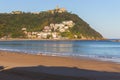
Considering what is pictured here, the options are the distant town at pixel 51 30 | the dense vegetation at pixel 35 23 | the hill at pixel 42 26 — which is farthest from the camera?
the distant town at pixel 51 30

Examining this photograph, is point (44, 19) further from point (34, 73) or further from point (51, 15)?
point (34, 73)

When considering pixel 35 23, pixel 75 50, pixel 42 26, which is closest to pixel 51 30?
pixel 42 26

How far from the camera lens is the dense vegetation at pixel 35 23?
153 m

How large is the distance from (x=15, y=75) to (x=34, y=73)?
74 cm

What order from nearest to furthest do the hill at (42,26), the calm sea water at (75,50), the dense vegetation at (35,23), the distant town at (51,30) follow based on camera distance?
the calm sea water at (75,50)
the dense vegetation at (35,23)
the hill at (42,26)
the distant town at (51,30)

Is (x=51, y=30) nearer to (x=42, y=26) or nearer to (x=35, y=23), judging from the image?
(x=42, y=26)

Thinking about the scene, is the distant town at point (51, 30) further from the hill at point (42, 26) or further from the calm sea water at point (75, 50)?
the calm sea water at point (75, 50)

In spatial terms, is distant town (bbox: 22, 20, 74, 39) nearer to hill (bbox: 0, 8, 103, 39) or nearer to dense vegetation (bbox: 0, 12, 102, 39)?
hill (bbox: 0, 8, 103, 39)

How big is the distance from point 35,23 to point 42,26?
4.79 metres

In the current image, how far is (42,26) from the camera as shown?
15738cm

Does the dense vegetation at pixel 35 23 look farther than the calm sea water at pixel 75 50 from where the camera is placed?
Yes

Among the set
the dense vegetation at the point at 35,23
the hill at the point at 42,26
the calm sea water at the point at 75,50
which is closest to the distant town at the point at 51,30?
the hill at the point at 42,26

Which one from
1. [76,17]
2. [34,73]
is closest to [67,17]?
[76,17]

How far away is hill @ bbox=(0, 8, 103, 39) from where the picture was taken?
154375mm
